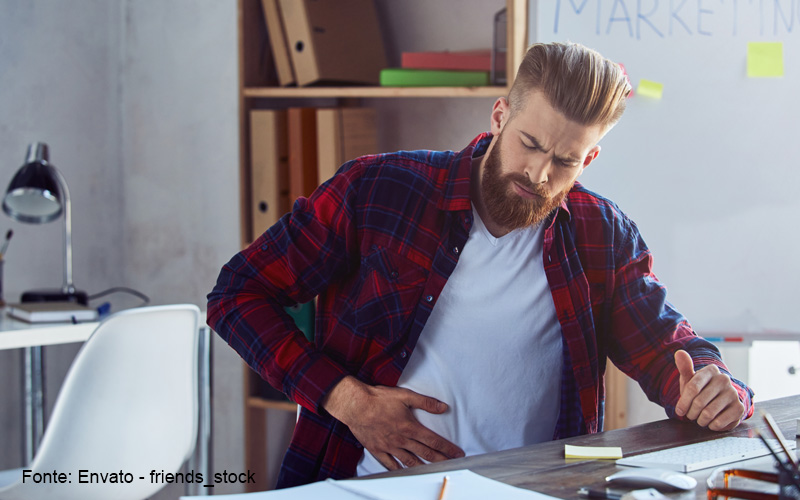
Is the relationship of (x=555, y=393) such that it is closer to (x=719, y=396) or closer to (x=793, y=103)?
(x=719, y=396)

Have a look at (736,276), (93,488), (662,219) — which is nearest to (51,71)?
(93,488)

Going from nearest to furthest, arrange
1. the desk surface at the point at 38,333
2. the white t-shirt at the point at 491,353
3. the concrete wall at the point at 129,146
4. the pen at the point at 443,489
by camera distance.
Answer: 1. the pen at the point at 443,489
2. the white t-shirt at the point at 491,353
3. the desk surface at the point at 38,333
4. the concrete wall at the point at 129,146

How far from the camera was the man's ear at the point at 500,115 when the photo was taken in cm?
132

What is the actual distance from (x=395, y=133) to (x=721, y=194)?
3.66ft

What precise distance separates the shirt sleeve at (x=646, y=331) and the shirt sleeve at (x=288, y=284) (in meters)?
0.46

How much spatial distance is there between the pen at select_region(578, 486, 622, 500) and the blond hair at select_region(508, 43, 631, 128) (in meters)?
0.62

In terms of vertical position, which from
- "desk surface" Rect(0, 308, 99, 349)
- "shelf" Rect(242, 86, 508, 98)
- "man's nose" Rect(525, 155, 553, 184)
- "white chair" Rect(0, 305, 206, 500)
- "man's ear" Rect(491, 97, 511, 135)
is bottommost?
"white chair" Rect(0, 305, 206, 500)

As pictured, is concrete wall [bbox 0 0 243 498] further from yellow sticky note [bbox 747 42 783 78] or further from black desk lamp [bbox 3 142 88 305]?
yellow sticky note [bbox 747 42 783 78]

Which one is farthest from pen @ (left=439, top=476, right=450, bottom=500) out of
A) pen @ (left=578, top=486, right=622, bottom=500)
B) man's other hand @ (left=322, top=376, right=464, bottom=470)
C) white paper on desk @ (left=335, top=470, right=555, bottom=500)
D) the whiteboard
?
the whiteboard

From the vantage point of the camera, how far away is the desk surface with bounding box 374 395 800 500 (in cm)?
83

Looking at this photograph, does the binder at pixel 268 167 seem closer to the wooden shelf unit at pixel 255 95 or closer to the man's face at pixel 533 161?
the wooden shelf unit at pixel 255 95

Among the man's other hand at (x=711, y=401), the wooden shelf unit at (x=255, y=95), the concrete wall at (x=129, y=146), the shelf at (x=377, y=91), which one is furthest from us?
the concrete wall at (x=129, y=146)

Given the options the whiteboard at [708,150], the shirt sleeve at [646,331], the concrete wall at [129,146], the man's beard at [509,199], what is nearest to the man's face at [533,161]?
the man's beard at [509,199]

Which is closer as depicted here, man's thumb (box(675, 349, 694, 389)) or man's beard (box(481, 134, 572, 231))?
man's thumb (box(675, 349, 694, 389))
